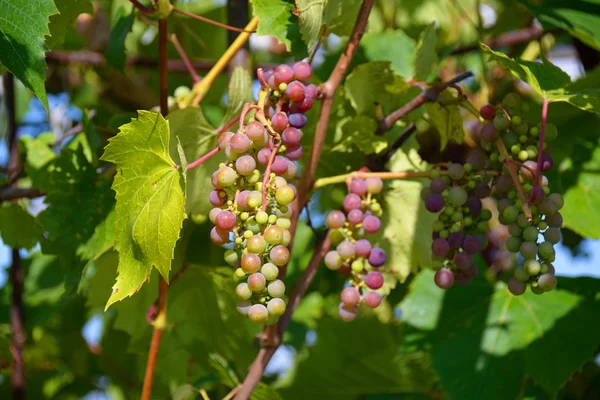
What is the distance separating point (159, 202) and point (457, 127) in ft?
1.56

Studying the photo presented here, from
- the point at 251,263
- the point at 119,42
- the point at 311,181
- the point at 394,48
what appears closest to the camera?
the point at 251,263

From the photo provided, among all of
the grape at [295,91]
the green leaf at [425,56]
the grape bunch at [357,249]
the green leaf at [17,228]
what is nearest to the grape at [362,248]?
the grape bunch at [357,249]

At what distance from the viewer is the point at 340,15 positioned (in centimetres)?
106

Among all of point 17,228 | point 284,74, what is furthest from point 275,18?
point 17,228

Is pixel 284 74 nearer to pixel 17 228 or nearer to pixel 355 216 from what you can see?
pixel 355 216

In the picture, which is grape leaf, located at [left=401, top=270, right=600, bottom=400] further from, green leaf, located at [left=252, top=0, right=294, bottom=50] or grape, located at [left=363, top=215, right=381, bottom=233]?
green leaf, located at [left=252, top=0, right=294, bottom=50]

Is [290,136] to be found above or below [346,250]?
above

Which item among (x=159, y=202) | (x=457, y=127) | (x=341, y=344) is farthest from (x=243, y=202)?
(x=341, y=344)

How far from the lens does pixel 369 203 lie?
100 centimetres

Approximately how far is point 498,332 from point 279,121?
719mm

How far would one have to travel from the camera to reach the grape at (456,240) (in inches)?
35.9

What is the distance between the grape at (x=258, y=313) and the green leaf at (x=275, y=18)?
0.40 metres

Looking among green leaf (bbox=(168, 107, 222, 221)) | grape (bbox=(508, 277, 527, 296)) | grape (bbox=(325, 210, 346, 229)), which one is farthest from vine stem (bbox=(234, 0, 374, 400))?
grape (bbox=(508, 277, 527, 296))

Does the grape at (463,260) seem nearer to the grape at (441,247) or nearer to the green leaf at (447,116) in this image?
the grape at (441,247)
